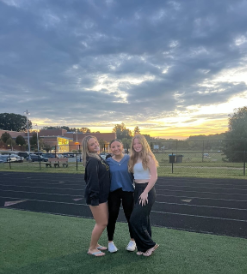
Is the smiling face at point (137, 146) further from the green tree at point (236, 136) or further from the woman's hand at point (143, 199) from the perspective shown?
the green tree at point (236, 136)

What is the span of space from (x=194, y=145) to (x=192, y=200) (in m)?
15.7

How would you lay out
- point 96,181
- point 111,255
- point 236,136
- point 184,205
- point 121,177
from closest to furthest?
1. point 96,181
2. point 121,177
3. point 111,255
4. point 184,205
5. point 236,136

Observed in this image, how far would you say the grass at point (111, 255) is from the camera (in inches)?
122

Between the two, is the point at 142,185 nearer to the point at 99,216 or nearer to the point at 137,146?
the point at 137,146

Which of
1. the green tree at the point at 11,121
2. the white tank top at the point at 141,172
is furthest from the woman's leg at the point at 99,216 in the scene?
the green tree at the point at 11,121

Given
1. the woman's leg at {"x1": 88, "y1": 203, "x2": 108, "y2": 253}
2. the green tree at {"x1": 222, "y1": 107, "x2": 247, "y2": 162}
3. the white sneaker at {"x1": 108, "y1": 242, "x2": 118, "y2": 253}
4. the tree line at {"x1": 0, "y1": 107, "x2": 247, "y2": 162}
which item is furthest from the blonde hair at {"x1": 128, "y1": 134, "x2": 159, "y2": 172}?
the green tree at {"x1": 222, "y1": 107, "x2": 247, "y2": 162}

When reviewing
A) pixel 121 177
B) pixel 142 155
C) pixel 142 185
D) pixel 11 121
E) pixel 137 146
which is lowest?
pixel 142 185

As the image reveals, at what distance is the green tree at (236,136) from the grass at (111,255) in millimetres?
23747

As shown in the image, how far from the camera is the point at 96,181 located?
3084 millimetres

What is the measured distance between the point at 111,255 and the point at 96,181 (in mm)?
1210

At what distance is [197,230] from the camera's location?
16.1 feet

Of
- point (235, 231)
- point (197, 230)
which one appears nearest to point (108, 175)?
point (197, 230)

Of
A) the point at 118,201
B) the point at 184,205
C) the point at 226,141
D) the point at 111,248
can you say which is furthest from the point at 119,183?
the point at 226,141

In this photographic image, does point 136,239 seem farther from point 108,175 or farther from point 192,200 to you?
point 192,200
